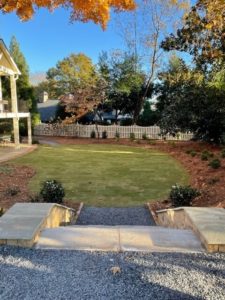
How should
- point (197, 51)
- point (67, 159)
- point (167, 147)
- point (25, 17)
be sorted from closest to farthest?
point (197, 51)
point (25, 17)
point (67, 159)
point (167, 147)

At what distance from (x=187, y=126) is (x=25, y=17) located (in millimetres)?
10401

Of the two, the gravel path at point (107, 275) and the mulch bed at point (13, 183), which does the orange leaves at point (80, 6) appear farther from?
the gravel path at point (107, 275)

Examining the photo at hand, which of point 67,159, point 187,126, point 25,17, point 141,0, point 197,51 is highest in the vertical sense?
point 141,0

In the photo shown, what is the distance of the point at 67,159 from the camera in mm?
15773

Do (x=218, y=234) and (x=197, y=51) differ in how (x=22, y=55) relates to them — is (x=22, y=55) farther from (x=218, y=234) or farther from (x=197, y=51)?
(x=218, y=234)

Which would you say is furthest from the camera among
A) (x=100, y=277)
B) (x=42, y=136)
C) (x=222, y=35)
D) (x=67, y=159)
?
(x=42, y=136)

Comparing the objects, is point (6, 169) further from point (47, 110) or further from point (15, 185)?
point (47, 110)

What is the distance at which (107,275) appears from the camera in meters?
3.27

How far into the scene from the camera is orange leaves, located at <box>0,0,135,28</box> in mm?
13148

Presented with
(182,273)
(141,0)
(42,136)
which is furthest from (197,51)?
(42,136)

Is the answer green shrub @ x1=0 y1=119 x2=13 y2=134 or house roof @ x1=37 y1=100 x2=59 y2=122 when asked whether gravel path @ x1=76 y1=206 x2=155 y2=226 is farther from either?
house roof @ x1=37 y1=100 x2=59 y2=122

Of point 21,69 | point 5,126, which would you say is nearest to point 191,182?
point 5,126

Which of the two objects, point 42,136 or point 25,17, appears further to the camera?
point 42,136

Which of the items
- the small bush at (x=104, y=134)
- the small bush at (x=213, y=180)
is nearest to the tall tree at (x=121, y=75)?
the small bush at (x=104, y=134)
